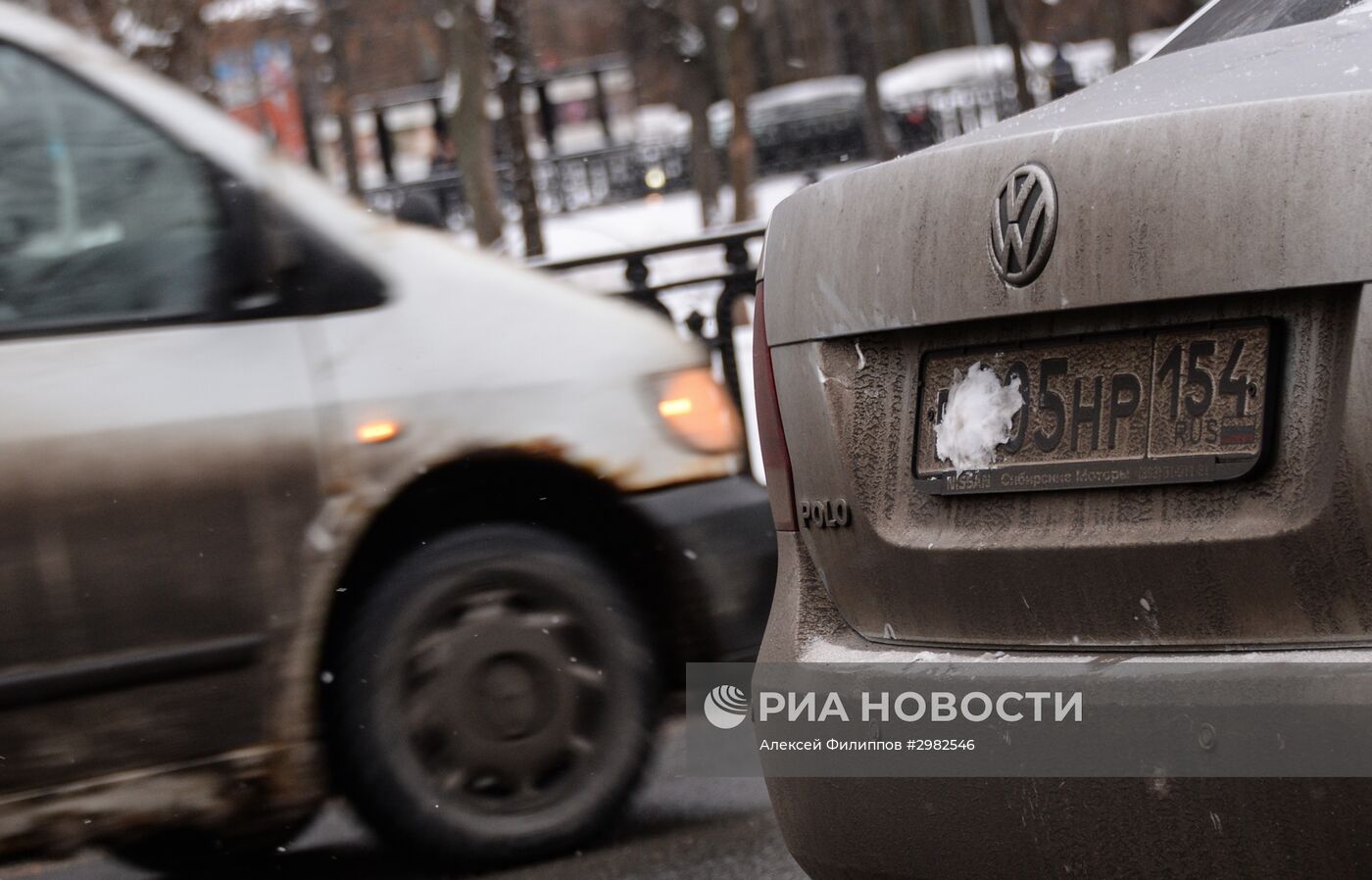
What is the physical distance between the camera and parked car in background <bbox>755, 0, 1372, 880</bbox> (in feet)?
7.44

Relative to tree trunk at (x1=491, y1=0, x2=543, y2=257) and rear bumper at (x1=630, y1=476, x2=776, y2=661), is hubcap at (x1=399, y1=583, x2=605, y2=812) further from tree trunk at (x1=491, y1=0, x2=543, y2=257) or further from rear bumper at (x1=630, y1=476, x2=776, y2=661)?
tree trunk at (x1=491, y1=0, x2=543, y2=257)

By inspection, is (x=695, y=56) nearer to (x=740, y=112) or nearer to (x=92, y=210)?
(x=740, y=112)

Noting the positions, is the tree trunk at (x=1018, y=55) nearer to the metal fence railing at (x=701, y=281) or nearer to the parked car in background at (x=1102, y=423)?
the metal fence railing at (x=701, y=281)

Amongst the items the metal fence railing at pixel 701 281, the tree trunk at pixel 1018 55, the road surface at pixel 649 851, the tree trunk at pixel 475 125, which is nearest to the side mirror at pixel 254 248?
the road surface at pixel 649 851

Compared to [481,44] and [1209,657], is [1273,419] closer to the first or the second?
[1209,657]

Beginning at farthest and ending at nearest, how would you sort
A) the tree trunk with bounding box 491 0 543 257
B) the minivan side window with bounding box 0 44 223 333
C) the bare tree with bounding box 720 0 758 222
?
1. the bare tree with bounding box 720 0 758 222
2. the tree trunk with bounding box 491 0 543 257
3. the minivan side window with bounding box 0 44 223 333

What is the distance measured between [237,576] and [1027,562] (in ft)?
6.35

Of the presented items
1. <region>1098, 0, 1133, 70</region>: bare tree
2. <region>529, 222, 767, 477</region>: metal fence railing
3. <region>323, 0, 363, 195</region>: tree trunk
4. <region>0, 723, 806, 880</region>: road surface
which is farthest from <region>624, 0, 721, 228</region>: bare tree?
<region>0, 723, 806, 880</region>: road surface

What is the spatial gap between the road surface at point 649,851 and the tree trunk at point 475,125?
17.3 meters

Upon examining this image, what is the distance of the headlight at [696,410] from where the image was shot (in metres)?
4.45

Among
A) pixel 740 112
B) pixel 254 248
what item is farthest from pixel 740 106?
pixel 254 248

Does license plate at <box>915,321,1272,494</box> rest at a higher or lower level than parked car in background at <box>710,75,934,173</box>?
higher

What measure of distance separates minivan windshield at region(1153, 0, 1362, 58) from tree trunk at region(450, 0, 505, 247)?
1890 centimetres

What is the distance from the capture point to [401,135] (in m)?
55.1
